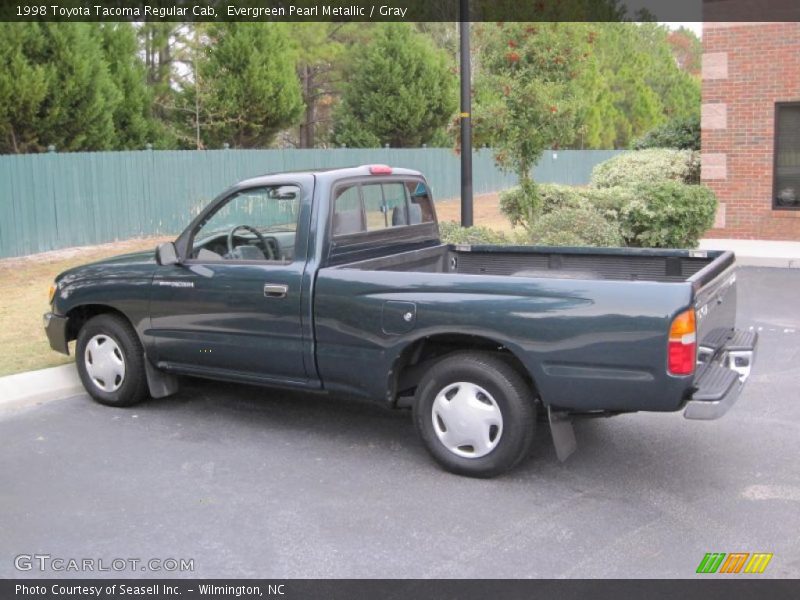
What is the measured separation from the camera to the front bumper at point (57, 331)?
706cm

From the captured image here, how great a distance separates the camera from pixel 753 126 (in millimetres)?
16469

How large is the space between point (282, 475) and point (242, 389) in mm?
2111

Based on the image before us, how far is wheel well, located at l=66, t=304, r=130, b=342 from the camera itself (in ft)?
22.7

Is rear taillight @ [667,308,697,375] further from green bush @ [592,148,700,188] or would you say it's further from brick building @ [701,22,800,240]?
brick building @ [701,22,800,240]

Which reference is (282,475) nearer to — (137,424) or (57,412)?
(137,424)

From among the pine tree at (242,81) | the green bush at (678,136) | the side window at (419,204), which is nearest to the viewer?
the side window at (419,204)

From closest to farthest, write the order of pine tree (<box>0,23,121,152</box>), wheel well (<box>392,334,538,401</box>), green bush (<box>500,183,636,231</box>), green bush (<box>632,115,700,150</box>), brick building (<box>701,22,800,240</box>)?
wheel well (<box>392,334,538,401</box>), green bush (<box>500,183,636,231</box>), brick building (<box>701,22,800,240</box>), pine tree (<box>0,23,121,152</box>), green bush (<box>632,115,700,150</box>)

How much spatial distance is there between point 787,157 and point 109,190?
12.7 metres

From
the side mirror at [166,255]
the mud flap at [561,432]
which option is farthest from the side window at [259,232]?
the mud flap at [561,432]

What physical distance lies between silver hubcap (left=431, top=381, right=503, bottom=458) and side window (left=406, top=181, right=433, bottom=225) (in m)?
1.95

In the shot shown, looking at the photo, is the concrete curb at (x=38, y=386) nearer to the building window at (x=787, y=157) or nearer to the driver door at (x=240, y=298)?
the driver door at (x=240, y=298)

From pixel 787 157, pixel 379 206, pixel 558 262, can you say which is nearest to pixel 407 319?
pixel 379 206

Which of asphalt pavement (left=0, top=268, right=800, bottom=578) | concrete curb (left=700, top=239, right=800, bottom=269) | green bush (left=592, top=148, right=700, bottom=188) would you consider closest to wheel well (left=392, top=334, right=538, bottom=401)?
asphalt pavement (left=0, top=268, right=800, bottom=578)

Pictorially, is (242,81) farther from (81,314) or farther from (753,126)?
Result: (81,314)
